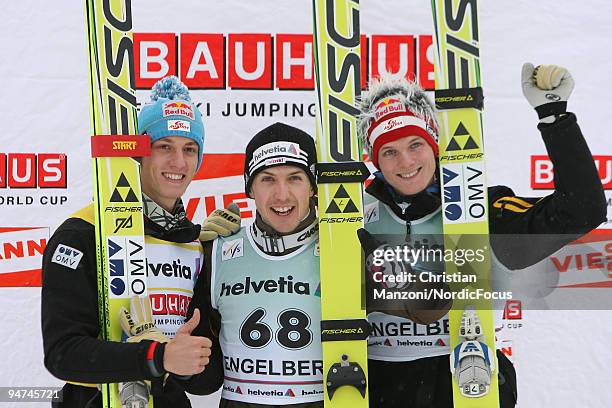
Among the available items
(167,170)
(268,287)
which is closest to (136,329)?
(268,287)

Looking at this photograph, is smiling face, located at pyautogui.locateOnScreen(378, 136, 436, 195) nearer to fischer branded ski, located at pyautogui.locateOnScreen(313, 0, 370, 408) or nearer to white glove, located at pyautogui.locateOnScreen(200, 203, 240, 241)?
fischer branded ski, located at pyautogui.locateOnScreen(313, 0, 370, 408)

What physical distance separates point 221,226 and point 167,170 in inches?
9.6

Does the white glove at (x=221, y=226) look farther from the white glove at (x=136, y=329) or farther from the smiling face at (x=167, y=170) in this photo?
the white glove at (x=136, y=329)

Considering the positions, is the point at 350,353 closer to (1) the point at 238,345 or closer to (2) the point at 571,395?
(1) the point at 238,345

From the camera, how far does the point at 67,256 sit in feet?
6.37

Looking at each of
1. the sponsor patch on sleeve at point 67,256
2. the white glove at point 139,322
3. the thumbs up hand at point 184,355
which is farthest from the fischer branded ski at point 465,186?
the sponsor patch on sleeve at point 67,256

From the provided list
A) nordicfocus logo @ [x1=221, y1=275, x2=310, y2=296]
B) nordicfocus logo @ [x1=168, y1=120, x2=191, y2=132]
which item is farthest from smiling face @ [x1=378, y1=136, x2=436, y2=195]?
nordicfocus logo @ [x1=168, y1=120, x2=191, y2=132]

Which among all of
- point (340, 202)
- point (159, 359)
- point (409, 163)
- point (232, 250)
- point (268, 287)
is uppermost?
point (409, 163)

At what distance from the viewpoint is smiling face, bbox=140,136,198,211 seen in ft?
6.95

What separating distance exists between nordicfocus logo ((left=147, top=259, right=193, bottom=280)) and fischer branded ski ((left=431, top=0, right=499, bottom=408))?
0.80 meters

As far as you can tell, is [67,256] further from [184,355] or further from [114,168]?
[184,355]

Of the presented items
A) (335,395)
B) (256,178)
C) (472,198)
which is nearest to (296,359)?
(335,395)

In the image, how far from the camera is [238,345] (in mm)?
1979

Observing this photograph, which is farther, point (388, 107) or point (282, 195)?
point (388, 107)
